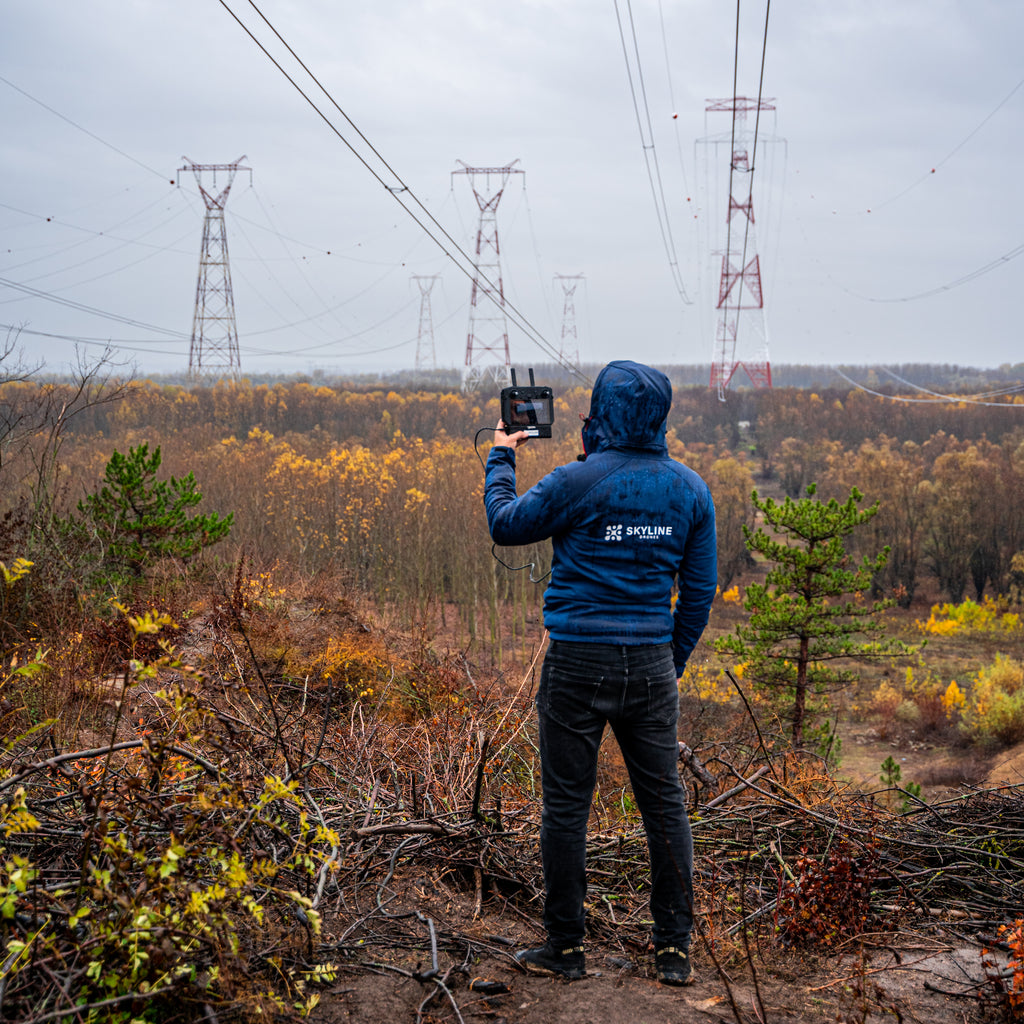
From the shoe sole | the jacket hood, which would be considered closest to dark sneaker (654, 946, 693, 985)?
the shoe sole

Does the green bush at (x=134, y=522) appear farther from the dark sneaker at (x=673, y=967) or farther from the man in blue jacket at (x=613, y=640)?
the dark sneaker at (x=673, y=967)

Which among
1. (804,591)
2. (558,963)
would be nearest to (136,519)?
(558,963)

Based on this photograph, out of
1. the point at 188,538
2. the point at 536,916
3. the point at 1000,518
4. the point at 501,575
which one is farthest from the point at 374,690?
the point at 1000,518

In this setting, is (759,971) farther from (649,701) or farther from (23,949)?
(23,949)

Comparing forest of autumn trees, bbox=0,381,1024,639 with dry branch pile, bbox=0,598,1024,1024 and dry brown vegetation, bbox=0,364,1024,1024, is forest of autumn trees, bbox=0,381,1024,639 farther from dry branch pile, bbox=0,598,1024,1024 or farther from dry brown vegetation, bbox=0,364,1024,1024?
dry branch pile, bbox=0,598,1024,1024

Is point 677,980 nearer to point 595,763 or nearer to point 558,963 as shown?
point 558,963

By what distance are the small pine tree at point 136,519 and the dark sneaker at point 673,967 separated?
9.70 metres

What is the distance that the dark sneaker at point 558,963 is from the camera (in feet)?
9.20

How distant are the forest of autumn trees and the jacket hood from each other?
7.26 metres

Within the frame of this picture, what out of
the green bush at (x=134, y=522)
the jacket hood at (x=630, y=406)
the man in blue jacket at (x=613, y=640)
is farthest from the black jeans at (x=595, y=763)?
the green bush at (x=134, y=522)

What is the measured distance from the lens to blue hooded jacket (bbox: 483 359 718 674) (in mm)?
2738

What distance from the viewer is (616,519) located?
2.76 meters

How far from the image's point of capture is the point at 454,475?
2811cm

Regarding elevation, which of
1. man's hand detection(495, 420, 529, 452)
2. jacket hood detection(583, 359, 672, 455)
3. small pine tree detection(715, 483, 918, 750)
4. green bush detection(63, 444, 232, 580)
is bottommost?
small pine tree detection(715, 483, 918, 750)
